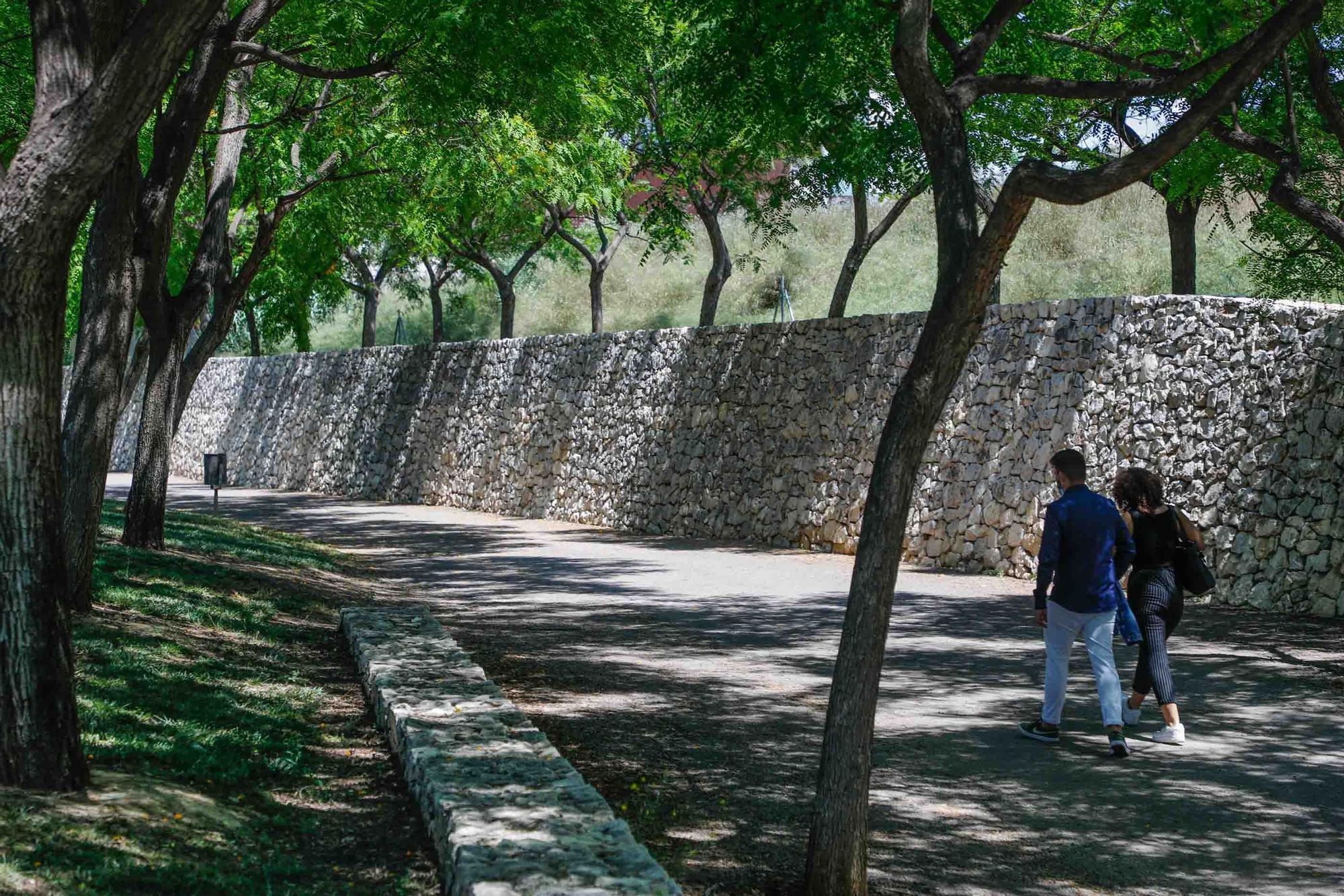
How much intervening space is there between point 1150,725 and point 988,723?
95 cm

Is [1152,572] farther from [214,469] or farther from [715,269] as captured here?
[214,469]

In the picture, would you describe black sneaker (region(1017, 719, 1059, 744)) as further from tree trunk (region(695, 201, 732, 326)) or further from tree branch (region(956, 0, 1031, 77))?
tree trunk (region(695, 201, 732, 326))

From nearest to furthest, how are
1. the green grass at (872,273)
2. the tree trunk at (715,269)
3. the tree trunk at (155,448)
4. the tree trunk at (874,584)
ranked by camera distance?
the tree trunk at (874,584) → the tree trunk at (155,448) → the tree trunk at (715,269) → the green grass at (872,273)

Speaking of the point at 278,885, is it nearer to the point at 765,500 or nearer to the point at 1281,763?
the point at 1281,763

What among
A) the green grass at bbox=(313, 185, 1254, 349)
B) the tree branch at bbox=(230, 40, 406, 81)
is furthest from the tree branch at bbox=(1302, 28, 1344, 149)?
the green grass at bbox=(313, 185, 1254, 349)

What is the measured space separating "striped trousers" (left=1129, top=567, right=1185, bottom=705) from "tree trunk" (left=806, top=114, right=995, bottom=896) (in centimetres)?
315

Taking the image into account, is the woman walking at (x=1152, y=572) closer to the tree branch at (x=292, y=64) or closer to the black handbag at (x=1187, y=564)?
the black handbag at (x=1187, y=564)

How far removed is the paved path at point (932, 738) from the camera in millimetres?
5137

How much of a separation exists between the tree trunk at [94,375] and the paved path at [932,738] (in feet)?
9.44

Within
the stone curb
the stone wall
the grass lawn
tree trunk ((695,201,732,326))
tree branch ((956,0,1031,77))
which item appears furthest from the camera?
tree trunk ((695,201,732,326))

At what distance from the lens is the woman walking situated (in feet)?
24.0

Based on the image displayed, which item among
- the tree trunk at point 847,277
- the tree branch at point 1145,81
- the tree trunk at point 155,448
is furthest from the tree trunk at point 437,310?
the tree branch at point 1145,81

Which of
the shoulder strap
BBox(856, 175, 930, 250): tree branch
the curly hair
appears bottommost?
the shoulder strap

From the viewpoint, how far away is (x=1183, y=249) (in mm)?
18172
